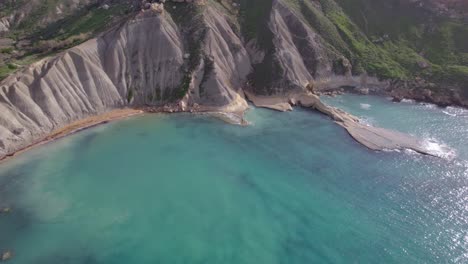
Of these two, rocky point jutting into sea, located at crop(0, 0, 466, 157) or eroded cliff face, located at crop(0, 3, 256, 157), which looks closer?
eroded cliff face, located at crop(0, 3, 256, 157)

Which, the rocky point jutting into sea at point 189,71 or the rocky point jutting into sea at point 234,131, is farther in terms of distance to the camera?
the rocky point jutting into sea at point 189,71

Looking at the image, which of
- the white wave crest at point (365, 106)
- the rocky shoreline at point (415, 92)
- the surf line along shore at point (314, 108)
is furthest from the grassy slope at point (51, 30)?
the white wave crest at point (365, 106)

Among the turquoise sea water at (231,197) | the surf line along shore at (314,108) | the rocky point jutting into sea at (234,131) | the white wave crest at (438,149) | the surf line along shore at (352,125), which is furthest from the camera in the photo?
the surf line along shore at (352,125)

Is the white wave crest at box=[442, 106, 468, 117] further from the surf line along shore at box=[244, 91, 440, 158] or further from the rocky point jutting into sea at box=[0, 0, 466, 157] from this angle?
the surf line along shore at box=[244, 91, 440, 158]

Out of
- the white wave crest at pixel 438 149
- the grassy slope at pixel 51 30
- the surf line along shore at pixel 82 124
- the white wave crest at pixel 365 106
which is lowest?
the white wave crest at pixel 438 149

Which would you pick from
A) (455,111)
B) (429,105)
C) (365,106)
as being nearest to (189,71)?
(365,106)

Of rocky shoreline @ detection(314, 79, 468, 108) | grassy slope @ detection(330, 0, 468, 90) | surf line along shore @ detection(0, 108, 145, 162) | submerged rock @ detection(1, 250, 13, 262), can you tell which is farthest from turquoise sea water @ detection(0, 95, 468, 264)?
grassy slope @ detection(330, 0, 468, 90)

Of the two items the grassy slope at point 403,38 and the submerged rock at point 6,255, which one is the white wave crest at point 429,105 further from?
the submerged rock at point 6,255
